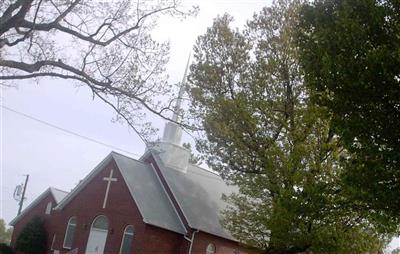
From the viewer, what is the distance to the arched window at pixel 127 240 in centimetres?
2809

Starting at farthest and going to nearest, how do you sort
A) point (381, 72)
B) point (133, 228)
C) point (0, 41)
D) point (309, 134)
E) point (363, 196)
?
point (133, 228), point (309, 134), point (0, 41), point (363, 196), point (381, 72)

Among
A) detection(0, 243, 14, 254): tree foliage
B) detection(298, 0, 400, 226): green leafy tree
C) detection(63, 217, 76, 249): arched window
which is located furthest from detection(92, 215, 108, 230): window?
detection(298, 0, 400, 226): green leafy tree

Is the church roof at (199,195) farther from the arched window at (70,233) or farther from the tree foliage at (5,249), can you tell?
the tree foliage at (5,249)

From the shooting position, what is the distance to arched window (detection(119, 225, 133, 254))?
28.1 m

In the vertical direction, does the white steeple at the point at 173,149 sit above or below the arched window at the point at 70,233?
above

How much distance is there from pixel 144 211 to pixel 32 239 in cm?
860

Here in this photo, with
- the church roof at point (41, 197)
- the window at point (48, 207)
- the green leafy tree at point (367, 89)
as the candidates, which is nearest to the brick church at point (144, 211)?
the window at point (48, 207)

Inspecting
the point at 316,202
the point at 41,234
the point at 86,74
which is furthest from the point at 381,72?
the point at 41,234

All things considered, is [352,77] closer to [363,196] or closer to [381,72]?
[381,72]

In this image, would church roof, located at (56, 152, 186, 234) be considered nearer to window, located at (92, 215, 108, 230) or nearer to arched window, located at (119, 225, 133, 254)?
arched window, located at (119, 225, 133, 254)

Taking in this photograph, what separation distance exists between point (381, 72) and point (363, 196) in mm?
2634

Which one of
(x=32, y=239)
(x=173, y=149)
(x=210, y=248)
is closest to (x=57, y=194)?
(x=32, y=239)

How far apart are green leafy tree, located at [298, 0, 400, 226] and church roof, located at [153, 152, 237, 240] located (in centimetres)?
1879

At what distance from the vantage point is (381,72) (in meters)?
9.24
